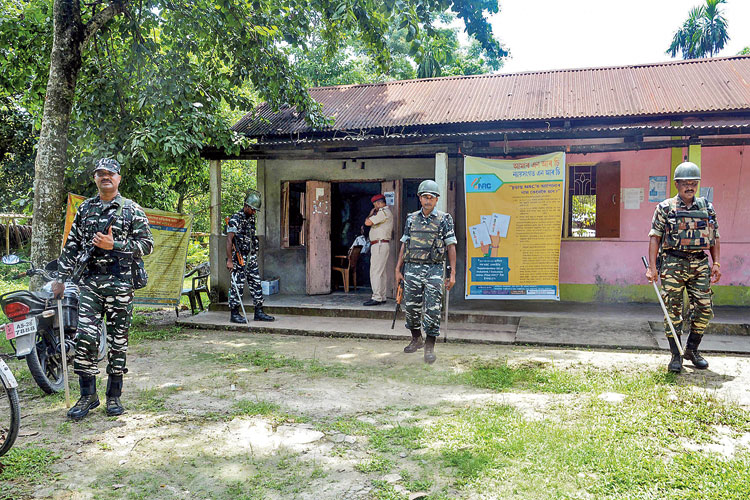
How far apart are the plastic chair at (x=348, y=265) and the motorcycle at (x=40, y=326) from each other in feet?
17.6

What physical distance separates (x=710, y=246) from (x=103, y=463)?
16.8 feet

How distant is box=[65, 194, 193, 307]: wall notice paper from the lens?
762 cm

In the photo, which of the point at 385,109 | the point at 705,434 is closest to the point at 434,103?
the point at 385,109

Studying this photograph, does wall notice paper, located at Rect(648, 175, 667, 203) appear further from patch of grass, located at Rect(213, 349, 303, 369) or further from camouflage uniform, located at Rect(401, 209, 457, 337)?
patch of grass, located at Rect(213, 349, 303, 369)

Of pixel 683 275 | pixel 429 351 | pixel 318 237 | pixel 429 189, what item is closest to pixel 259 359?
pixel 429 351

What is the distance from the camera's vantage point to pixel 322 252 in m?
9.85

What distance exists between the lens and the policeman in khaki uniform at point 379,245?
28.8ft

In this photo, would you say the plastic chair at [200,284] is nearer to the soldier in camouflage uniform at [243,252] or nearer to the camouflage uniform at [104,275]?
the soldier in camouflage uniform at [243,252]

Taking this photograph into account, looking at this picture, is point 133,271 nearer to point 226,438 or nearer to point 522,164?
point 226,438

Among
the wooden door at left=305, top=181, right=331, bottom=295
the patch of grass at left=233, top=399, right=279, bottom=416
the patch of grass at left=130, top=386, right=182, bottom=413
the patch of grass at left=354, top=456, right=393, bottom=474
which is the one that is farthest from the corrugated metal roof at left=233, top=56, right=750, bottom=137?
the patch of grass at left=354, top=456, right=393, bottom=474

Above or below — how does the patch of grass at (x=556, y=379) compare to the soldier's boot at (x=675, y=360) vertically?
below

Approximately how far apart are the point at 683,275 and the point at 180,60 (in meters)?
7.45

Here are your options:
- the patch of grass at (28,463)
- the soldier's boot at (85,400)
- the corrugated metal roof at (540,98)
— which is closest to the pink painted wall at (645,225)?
the corrugated metal roof at (540,98)

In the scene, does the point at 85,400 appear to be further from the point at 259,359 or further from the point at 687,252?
the point at 687,252
